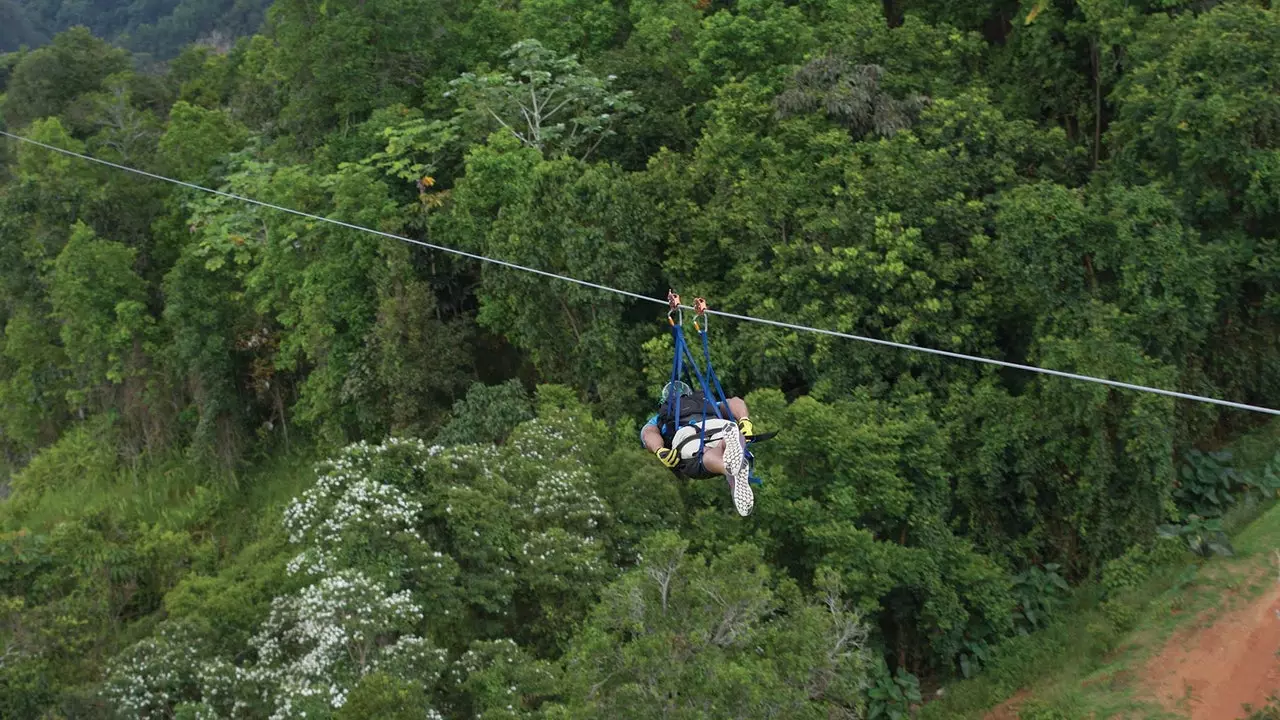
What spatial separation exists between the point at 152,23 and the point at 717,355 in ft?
182

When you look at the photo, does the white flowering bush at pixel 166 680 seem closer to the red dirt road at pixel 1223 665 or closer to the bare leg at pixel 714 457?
the bare leg at pixel 714 457

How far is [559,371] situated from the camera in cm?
1567

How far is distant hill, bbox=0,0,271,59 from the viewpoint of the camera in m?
55.0

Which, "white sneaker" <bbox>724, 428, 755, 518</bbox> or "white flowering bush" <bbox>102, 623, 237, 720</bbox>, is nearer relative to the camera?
"white sneaker" <bbox>724, 428, 755, 518</bbox>

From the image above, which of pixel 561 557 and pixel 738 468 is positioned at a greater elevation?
pixel 738 468

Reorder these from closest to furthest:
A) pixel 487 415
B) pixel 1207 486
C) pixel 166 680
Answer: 1. pixel 166 680
2. pixel 1207 486
3. pixel 487 415

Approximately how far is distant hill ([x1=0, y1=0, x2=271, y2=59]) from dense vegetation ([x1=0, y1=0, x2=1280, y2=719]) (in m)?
39.6

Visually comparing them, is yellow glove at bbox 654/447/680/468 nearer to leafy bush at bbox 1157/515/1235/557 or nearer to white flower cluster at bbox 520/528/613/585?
white flower cluster at bbox 520/528/613/585

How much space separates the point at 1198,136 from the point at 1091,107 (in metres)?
2.81

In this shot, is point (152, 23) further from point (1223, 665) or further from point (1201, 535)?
point (1223, 665)

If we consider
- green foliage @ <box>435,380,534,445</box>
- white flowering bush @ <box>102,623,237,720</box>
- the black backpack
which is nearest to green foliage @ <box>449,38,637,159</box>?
green foliage @ <box>435,380,534,445</box>

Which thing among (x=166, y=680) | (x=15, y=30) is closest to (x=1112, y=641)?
(x=166, y=680)

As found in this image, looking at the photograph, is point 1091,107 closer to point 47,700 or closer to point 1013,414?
point 1013,414

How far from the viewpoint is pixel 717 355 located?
13.9m
